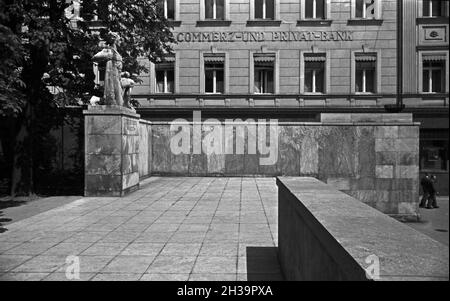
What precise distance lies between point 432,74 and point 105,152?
70.8ft

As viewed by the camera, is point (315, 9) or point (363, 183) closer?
point (363, 183)

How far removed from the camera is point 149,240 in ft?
24.6

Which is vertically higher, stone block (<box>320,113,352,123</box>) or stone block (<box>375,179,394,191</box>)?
stone block (<box>320,113,352,123</box>)

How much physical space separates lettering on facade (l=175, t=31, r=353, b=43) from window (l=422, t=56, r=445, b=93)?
15.2ft

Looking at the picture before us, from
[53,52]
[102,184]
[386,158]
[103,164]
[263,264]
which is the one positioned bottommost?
[263,264]

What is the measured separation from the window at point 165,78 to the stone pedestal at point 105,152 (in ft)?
49.9

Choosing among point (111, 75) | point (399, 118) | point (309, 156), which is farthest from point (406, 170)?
point (111, 75)

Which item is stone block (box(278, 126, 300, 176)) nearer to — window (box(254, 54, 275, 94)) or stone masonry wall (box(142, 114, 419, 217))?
stone masonry wall (box(142, 114, 419, 217))

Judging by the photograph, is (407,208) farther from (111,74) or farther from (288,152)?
(111,74)

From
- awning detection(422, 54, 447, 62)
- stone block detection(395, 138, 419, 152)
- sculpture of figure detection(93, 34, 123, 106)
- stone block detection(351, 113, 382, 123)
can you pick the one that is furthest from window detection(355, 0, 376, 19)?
sculpture of figure detection(93, 34, 123, 106)

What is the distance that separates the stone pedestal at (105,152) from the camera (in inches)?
505

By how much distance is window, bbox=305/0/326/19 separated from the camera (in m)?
27.7
